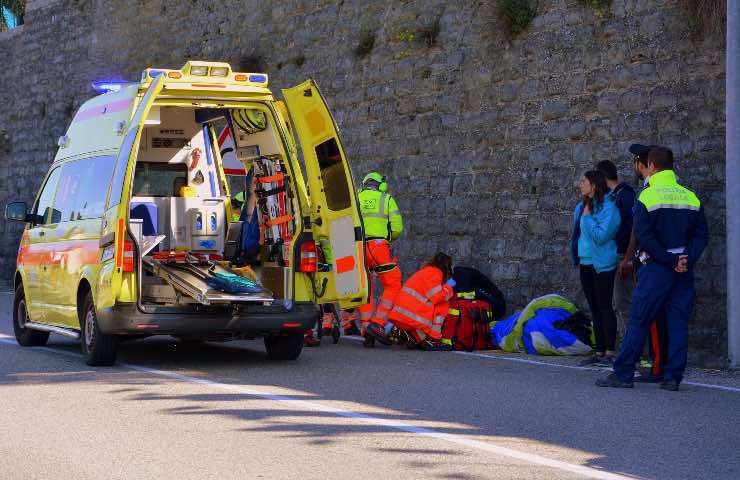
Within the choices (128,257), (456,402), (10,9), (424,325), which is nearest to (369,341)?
(424,325)

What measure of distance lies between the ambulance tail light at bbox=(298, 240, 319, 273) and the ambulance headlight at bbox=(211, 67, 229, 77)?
5.26 feet

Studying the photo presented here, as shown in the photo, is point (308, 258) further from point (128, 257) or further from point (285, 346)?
point (128, 257)

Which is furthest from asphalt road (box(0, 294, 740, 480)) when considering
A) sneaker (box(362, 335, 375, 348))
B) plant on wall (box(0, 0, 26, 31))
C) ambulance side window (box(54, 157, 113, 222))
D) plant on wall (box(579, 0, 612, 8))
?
plant on wall (box(0, 0, 26, 31))

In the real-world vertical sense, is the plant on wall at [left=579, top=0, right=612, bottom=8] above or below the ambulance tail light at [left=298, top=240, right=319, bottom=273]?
above

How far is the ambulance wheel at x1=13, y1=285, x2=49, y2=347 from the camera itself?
1214 cm

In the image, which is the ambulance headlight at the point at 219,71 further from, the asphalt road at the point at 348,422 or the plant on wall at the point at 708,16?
the plant on wall at the point at 708,16

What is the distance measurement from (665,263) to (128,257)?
13.7 ft

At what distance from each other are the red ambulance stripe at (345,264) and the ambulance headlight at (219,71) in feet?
6.23

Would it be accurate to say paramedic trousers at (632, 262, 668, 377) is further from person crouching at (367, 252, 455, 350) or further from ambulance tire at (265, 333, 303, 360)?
person crouching at (367, 252, 455, 350)

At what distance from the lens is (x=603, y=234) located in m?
10.9

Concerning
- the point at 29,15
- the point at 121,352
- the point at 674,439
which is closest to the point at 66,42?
the point at 29,15

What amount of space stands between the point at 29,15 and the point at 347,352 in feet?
58.6

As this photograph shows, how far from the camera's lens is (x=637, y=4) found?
12531mm

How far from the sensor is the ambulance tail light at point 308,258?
10.6m
